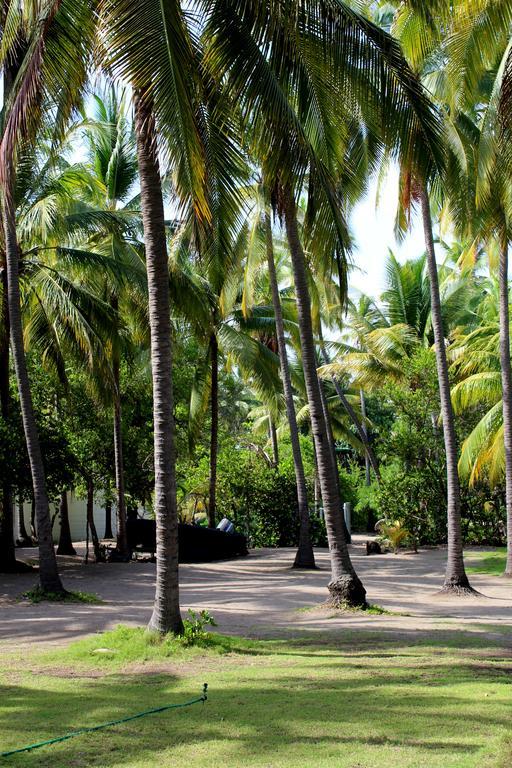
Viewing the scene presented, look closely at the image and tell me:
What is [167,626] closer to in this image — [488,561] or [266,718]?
[266,718]

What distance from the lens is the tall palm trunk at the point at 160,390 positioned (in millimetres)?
9250

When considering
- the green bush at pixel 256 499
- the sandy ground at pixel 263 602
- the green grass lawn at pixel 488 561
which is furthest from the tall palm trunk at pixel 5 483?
the green grass lawn at pixel 488 561

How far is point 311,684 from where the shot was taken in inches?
284

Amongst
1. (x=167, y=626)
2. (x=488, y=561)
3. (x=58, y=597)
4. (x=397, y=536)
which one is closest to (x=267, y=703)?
(x=167, y=626)

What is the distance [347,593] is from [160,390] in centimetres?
499

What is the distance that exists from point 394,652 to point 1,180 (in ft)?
22.4

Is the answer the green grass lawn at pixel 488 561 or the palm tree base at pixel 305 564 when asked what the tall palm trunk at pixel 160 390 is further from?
the palm tree base at pixel 305 564

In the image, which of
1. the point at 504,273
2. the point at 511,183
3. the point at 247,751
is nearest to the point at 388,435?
the point at 504,273

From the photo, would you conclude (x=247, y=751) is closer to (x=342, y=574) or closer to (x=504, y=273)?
(x=342, y=574)

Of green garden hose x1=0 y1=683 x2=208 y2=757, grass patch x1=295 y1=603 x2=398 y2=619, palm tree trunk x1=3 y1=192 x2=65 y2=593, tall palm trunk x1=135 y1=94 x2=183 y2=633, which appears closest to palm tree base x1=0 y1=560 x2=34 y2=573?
palm tree trunk x1=3 y1=192 x2=65 y2=593

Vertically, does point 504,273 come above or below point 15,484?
above

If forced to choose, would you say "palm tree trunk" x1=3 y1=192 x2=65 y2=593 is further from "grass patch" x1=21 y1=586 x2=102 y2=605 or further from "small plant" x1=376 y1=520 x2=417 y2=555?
"small plant" x1=376 y1=520 x2=417 y2=555

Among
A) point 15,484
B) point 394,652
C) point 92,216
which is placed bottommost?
point 394,652

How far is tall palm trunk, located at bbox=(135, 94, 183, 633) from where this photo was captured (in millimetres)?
9250
